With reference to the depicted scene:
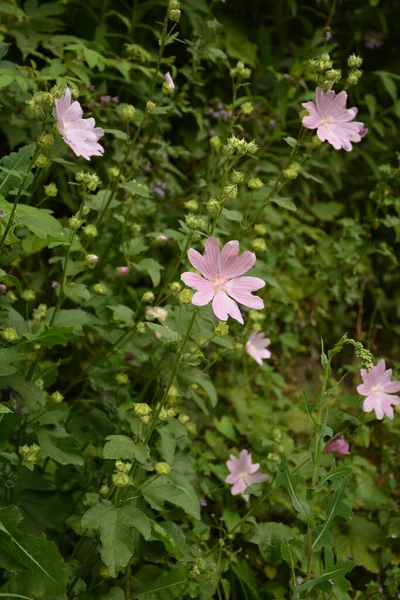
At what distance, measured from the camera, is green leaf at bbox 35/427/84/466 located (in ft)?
5.61

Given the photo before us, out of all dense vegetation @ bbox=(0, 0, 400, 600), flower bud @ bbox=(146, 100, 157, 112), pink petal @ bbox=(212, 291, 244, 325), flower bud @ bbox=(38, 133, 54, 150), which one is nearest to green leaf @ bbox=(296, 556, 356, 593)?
dense vegetation @ bbox=(0, 0, 400, 600)

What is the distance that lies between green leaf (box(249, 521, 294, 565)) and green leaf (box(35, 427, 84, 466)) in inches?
24.3

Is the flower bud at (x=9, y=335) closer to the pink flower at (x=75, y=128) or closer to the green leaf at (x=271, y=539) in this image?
the pink flower at (x=75, y=128)

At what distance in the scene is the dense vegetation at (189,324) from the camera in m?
1.57

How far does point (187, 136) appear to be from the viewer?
3.24m

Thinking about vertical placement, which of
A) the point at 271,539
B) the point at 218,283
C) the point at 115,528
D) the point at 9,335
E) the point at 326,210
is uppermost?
the point at 218,283

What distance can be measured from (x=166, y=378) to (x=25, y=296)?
47cm

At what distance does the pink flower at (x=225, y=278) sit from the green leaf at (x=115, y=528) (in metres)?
0.50

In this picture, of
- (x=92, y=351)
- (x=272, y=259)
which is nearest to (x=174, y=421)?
(x=92, y=351)

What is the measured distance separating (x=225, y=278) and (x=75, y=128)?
1.75 feet

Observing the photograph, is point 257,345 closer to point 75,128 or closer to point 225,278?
point 225,278

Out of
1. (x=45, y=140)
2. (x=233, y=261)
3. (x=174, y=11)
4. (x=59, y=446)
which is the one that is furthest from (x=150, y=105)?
(x=59, y=446)

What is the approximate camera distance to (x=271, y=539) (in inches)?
77.5

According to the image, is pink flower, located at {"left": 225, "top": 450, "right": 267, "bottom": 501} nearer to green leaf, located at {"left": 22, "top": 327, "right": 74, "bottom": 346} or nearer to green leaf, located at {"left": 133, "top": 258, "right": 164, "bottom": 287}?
green leaf, located at {"left": 133, "top": 258, "right": 164, "bottom": 287}
